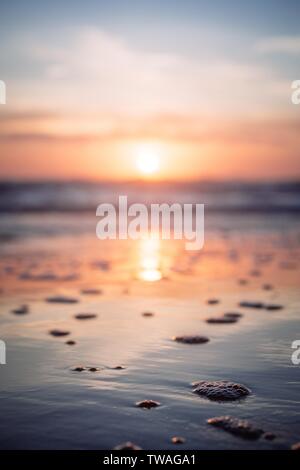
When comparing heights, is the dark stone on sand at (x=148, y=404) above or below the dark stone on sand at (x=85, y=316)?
below

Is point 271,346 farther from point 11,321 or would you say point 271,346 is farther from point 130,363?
point 11,321

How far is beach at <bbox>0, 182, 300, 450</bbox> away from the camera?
10.5 ft

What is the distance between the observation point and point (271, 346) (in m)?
4.98

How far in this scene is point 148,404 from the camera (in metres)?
3.56

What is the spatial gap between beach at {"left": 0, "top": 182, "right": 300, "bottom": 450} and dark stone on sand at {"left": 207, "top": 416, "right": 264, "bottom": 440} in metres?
0.04

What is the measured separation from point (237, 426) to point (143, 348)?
6.02 ft

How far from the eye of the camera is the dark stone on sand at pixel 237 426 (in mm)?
3088

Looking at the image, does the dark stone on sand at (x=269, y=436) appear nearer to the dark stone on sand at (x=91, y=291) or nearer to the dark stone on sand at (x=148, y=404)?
the dark stone on sand at (x=148, y=404)

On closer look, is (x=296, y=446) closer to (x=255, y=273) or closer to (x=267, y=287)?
(x=267, y=287)

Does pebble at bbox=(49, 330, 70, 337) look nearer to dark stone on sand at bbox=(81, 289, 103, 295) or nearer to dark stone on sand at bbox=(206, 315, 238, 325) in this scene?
dark stone on sand at bbox=(206, 315, 238, 325)

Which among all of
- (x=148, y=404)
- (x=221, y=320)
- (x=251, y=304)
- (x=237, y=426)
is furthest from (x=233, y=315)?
(x=237, y=426)

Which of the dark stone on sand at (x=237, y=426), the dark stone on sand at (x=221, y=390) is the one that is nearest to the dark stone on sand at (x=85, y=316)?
the dark stone on sand at (x=221, y=390)

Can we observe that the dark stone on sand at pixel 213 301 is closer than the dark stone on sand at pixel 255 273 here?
Yes

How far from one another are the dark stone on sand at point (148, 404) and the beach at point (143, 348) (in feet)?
0.15
